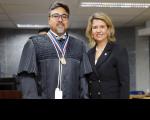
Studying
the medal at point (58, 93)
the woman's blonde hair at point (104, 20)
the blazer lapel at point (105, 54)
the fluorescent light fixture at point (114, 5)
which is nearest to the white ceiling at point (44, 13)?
the fluorescent light fixture at point (114, 5)

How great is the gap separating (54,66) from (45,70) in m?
0.07

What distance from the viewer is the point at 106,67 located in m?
2.27

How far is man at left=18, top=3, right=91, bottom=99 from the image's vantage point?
6.83 feet

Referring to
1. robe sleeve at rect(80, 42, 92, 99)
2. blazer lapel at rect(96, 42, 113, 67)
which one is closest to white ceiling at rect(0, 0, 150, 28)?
blazer lapel at rect(96, 42, 113, 67)

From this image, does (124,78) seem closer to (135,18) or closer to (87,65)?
(87,65)

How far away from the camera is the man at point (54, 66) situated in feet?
6.83

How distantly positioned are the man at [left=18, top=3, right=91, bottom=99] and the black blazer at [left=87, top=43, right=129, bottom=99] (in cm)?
11

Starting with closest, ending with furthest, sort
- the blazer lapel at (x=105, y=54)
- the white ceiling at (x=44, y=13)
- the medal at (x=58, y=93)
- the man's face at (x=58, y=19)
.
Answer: the medal at (x=58, y=93), the man's face at (x=58, y=19), the blazer lapel at (x=105, y=54), the white ceiling at (x=44, y=13)

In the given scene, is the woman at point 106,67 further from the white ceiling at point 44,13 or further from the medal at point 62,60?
the white ceiling at point 44,13

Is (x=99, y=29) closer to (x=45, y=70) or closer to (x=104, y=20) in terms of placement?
(x=104, y=20)

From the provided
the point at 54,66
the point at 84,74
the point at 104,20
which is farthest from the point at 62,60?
the point at 104,20

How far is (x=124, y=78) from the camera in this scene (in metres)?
2.28
